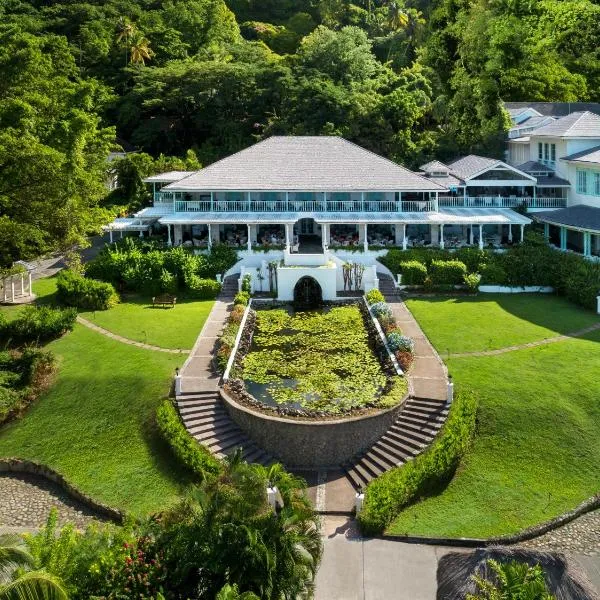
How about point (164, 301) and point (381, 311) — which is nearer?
point (381, 311)

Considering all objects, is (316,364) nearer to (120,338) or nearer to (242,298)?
(242,298)

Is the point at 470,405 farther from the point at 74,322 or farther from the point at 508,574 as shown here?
the point at 74,322

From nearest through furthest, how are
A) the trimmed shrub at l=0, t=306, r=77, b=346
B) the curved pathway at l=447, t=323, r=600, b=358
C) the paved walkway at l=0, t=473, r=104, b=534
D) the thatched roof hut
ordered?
the thatched roof hut < the paved walkway at l=0, t=473, r=104, b=534 < the curved pathway at l=447, t=323, r=600, b=358 < the trimmed shrub at l=0, t=306, r=77, b=346

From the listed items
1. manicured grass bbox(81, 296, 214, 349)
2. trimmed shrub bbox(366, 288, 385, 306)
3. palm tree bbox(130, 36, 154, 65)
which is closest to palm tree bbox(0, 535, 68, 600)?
manicured grass bbox(81, 296, 214, 349)

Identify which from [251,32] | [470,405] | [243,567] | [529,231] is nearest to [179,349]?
[470,405]

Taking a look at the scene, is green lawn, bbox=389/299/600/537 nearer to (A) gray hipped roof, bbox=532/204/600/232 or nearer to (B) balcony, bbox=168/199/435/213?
(A) gray hipped roof, bbox=532/204/600/232

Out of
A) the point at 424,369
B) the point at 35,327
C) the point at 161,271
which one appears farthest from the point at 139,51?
the point at 424,369

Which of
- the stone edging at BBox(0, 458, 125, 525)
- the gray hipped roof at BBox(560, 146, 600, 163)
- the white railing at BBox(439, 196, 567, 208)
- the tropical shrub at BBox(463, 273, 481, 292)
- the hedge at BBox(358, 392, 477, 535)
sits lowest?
the stone edging at BBox(0, 458, 125, 525)
